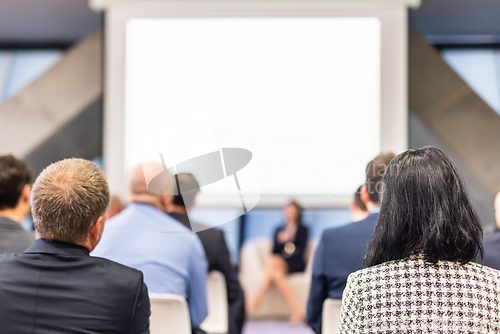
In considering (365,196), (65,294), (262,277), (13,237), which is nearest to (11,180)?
(13,237)

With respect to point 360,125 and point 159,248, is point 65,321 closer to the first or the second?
point 159,248

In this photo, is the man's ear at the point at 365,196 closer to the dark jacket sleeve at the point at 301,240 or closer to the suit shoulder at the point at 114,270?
the suit shoulder at the point at 114,270

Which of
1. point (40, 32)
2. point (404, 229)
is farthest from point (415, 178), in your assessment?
point (40, 32)

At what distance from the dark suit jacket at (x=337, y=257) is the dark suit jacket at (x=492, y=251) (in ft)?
1.28

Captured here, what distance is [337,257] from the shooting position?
1.68 meters

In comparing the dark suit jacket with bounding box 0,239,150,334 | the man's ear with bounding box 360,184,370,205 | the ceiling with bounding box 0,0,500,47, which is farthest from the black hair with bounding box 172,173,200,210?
the ceiling with bounding box 0,0,500,47

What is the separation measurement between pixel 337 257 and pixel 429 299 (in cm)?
69

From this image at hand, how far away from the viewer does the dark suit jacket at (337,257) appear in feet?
5.38

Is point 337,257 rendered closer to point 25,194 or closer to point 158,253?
point 158,253

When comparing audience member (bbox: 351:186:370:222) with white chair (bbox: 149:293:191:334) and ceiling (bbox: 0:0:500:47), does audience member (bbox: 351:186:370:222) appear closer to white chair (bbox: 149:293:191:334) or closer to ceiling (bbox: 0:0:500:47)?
white chair (bbox: 149:293:191:334)

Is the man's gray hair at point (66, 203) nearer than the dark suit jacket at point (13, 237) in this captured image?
Yes

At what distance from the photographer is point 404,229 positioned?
3.40ft

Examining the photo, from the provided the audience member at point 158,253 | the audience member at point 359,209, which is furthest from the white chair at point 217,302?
the audience member at point 359,209

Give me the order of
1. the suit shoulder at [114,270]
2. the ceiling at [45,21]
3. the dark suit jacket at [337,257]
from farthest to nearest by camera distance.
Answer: the ceiling at [45,21] < the dark suit jacket at [337,257] < the suit shoulder at [114,270]
